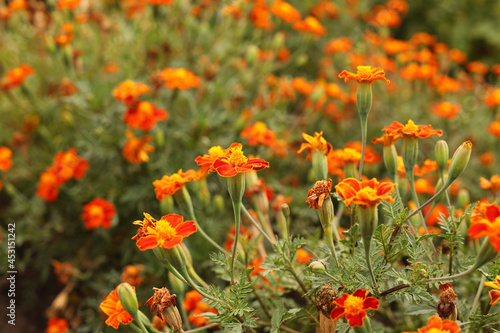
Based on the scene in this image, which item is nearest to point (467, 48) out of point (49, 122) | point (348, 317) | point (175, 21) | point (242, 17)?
point (242, 17)

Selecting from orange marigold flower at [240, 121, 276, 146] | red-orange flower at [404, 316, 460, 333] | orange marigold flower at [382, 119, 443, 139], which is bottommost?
red-orange flower at [404, 316, 460, 333]

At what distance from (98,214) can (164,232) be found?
93 centimetres

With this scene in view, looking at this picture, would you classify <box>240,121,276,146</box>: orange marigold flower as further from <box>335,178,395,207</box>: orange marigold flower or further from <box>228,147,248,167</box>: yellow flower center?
<box>335,178,395,207</box>: orange marigold flower

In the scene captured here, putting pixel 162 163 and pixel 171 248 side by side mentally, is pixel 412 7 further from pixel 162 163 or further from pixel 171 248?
pixel 171 248

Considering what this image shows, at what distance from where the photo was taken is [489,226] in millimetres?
663

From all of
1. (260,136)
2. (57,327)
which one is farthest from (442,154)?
(57,327)

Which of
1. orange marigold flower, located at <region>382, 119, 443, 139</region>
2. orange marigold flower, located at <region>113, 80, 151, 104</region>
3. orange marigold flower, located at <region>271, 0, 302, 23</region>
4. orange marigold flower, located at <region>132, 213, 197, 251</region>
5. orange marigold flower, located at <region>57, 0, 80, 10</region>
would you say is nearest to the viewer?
orange marigold flower, located at <region>132, 213, 197, 251</region>

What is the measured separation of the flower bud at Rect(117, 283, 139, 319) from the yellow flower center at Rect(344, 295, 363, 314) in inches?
15.3

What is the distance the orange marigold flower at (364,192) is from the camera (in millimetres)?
720

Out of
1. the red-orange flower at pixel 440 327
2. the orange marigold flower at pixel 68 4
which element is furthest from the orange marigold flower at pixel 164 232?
the orange marigold flower at pixel 68 4

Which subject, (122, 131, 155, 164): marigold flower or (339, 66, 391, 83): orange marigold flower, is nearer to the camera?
(339, 66, 391, 83): orange marigold flower

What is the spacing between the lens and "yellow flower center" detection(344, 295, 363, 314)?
2.43ft

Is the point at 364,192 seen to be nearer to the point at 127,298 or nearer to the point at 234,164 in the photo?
the point at 234,164

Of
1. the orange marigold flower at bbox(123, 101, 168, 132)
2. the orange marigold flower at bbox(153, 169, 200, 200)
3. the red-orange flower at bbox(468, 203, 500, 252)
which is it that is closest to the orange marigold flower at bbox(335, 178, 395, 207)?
the red-orange flower at bbox(468, 203, 500, 252)
